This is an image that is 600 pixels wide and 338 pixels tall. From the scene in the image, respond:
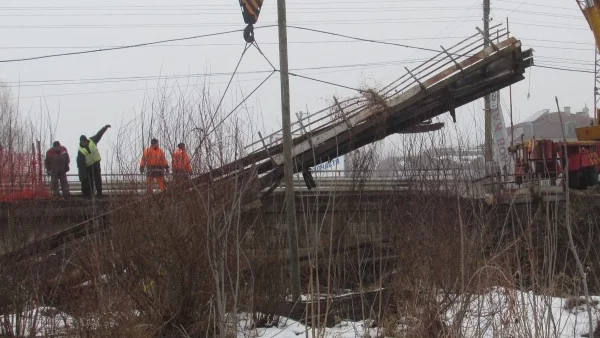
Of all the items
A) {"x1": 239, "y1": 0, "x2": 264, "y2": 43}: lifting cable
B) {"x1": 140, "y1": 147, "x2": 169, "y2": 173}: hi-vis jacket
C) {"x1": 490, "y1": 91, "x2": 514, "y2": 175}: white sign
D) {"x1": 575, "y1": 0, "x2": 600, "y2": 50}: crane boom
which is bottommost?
{"x1": 140, "y1": 147, "x2": 169, "y2": 173}: hi-vis jacket

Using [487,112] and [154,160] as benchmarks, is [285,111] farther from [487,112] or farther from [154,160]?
[487,112]

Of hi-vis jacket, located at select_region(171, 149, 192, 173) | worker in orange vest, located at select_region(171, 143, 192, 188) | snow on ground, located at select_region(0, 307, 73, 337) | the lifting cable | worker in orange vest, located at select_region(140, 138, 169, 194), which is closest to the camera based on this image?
snow on ground, located at select_region(0, 307, 73, 337)

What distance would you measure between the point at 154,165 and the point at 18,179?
1.36 metres

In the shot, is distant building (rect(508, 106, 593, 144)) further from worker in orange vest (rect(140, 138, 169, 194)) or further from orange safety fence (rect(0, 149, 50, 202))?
orange safety fence (rect(0, 149, 50, 202))

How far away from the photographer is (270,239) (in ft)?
24.5

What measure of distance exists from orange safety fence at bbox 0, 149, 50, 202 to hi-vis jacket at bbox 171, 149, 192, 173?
4.45 ft

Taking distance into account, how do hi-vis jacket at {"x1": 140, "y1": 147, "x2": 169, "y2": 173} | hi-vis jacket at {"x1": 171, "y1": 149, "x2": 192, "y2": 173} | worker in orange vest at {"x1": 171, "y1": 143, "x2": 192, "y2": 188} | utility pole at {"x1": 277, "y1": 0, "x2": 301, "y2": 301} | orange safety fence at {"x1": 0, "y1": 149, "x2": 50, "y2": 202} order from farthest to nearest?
utility pole at {"x1": 277, "y1": 0, "x2": 301, "y2": 301}
hi-vis jacket at {"x1": 140, "y1": 147, "x2": 169, "y2": 173}
hi-vis jacket at {"x1": 171, "y1": 149, "x2": 192, "y2": 173}
worker in orange vest at {"x1": 171, "y1": 143, "x2": 192, "y2": 188}
orange safety fence at {"x1": 0, "y1": 149, "x2": 50, "y2": 202}

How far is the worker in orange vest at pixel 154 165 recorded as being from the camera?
21.6 ft

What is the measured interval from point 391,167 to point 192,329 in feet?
17.4

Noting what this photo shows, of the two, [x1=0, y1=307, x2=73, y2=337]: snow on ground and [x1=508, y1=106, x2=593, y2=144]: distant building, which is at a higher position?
[x1=508, y1=106, x2=593, y2=144]: distant building

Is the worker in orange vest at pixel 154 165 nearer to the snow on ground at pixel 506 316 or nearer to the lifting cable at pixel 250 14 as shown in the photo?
the snow on ground at pixel 506 316

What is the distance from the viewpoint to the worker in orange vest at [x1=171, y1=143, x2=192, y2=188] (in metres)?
6.25

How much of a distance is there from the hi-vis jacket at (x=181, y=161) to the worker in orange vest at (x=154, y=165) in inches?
5.8

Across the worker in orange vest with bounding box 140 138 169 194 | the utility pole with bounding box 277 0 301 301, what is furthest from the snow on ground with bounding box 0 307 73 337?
the utility pole with bounding box 277 0 301 301
